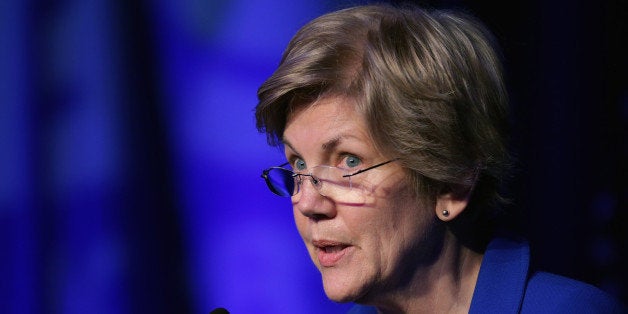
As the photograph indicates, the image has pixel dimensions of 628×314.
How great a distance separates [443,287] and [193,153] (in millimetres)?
671

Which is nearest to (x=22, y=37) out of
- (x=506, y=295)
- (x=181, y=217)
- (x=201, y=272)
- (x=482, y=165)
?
(x=181, y=217)

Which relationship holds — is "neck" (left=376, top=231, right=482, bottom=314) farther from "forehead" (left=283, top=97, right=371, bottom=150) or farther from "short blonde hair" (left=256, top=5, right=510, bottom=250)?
"forehead" (left=283, top=97, right=371, bottom=150)

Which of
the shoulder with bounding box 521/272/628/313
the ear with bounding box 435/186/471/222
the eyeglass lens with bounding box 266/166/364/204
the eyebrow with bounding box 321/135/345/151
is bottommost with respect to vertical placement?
the shoulder with bounding box 521/272/628/313

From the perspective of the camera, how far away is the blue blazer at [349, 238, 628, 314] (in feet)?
4.85

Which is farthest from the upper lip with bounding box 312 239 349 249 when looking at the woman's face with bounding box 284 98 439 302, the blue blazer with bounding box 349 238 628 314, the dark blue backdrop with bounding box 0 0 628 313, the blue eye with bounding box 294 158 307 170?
the dark blue backdrop with bounding box 0 0 628 313

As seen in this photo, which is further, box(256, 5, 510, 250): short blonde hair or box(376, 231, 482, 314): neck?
box(376, 231, 482, 314): neck

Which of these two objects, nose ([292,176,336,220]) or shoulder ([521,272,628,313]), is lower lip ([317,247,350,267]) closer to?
nose ([292,176,336,220])

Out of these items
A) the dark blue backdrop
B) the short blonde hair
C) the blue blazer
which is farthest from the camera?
the dark blue backdrop

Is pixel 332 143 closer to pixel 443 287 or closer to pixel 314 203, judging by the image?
pixel 314 203

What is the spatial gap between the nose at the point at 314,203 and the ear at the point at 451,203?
191 mm

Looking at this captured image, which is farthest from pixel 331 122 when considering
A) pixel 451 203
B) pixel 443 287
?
pixel 443 287

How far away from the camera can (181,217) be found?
1861mm

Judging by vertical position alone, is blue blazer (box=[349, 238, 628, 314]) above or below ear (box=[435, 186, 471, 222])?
below

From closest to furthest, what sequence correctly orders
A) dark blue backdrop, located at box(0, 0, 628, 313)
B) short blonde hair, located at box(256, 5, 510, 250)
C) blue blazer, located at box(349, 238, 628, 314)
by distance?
short blonde hair, located at box(256, 5, 510, 250) → blue blazer, located at box(349, 238, 628, 314) → dark blue backdrop, located at box(0, 0, 628, 313)
